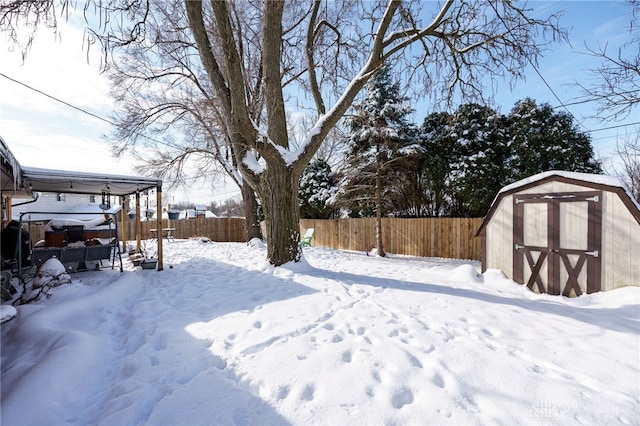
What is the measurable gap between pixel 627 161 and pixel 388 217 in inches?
373

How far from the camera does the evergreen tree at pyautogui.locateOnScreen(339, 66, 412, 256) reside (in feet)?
35.8

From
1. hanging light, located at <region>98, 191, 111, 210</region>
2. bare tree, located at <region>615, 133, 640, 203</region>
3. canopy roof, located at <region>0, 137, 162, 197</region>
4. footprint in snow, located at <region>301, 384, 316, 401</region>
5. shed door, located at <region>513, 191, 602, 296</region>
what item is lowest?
footprint in snow, located at <region>301, 384, 316, 401</region>

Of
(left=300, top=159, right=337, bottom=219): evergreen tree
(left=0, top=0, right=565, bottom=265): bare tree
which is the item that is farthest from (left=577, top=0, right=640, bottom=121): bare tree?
(left=300, top=159, right=337, bottom=219): evergreen tree

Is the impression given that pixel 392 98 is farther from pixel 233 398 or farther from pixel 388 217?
pixel 233 398

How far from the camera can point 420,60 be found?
6.71 m

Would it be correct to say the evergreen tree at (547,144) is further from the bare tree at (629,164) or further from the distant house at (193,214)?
the distant house at (193,214)

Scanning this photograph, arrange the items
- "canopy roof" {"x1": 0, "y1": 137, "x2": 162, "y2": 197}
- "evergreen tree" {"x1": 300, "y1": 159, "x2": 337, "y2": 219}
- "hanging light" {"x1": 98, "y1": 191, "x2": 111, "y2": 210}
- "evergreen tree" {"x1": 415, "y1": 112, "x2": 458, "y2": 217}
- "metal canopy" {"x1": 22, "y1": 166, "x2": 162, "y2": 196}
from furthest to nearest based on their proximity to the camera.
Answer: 1. "evergreen tree" {"x1": 300, "y1": 159, "x2": 337, "y2": 219}
2. "evergreen tree" {"x1": 415, "y1": 112, "x2": 458, "y2": 217}
3. "hanging light" {"x1": 98, "y1": 191, "x2": 111, "y2": 210}
4. "metal canopy" {"x1": 22, "y1": 166, "x2": 162, "y2": 196}
5. "canopy roof" {"x1": 0, "y1": 137, "x2": 162, "y2": 197}

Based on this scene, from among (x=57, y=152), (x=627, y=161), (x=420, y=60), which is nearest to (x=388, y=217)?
(x=420, y=60)

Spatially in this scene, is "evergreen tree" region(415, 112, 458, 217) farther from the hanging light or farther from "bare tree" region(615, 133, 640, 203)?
the hanging light

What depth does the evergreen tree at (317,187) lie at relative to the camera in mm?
14953

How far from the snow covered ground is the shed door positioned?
56 cm

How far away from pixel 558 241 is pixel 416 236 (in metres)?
6.21

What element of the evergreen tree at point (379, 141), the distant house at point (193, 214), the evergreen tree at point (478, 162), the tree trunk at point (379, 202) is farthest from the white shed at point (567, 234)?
the distant house at point (193, 214)

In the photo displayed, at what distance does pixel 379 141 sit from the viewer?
1100 centimetres
